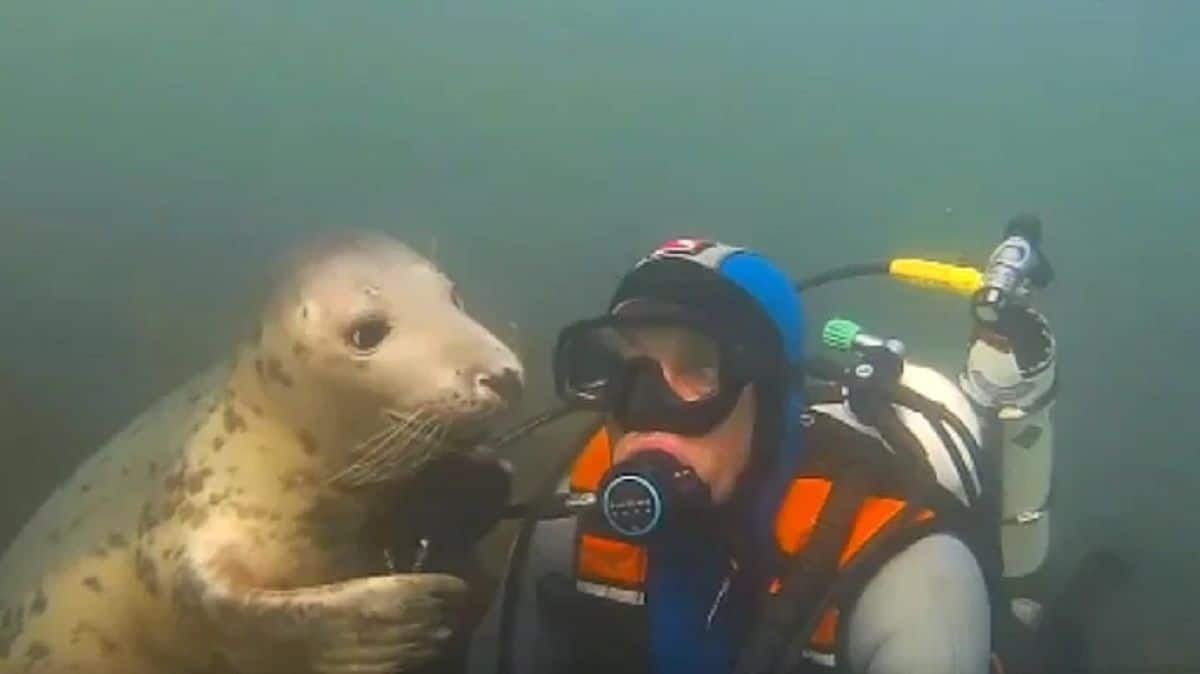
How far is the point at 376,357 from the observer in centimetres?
279

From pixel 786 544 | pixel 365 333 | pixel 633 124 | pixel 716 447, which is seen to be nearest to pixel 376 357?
pixel 365 333

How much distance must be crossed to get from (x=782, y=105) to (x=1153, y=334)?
4449 millimetres

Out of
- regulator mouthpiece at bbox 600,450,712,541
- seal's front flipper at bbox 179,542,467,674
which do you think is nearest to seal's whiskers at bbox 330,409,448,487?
seal's front flipper at bbox 179,542,467,674

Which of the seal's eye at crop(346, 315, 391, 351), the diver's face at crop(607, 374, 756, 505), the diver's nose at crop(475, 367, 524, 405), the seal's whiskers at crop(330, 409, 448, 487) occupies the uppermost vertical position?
the seal's eye at crop(346, 315, 391, 351)

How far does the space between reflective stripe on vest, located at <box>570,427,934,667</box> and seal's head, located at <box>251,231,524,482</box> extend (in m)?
0.34

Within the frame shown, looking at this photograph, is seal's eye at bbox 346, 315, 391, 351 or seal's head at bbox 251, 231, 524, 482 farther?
seal's eye at bbox 346, 315, 391, 351

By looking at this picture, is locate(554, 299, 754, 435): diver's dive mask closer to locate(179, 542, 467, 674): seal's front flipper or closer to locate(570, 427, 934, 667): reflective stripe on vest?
locate(570, 427, 934, 667): reflective stripe on vest

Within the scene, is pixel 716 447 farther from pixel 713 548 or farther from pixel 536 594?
pixel 536 594

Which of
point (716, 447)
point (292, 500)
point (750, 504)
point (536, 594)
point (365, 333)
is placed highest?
point (365, 333)

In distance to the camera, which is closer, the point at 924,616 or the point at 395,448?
the point at 924,616

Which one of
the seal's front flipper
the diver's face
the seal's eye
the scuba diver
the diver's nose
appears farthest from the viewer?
the seal's eye

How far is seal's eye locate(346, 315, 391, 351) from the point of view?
2.83 m

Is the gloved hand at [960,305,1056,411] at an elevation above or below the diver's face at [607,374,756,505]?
above

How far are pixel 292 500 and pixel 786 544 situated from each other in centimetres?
105
